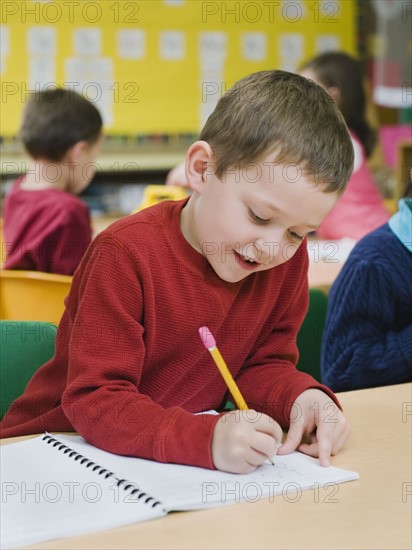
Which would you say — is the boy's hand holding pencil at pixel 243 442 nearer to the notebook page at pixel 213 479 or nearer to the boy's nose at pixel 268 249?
the notebook page at pixel 213 479

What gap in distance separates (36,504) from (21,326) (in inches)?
22.7

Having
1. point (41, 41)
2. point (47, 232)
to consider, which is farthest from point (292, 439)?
point (41, 41)

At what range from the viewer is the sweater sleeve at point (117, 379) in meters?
0.99

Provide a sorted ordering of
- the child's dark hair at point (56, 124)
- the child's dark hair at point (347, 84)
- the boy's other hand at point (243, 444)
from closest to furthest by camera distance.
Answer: the boy's other hand at point (243, 444)
the child's dark hair at point (56, 124)
the child's dark hair at point (347, 84)

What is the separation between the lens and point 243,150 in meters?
1.06

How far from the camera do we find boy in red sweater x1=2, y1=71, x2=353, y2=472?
1.02m

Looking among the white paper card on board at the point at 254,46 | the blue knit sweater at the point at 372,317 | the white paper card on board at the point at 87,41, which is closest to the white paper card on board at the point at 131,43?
the white paper card on board at the point at 87,41

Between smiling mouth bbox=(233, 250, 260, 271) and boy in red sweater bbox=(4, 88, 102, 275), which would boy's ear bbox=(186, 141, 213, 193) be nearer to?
smiling mouth bbox=(233, 250, 260, 271)

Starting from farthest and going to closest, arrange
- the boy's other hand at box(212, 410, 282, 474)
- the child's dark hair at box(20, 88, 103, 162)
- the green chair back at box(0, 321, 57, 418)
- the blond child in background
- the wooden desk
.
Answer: the blond child in background, the child's dark hair at box(20, 88, 103, 162), the green chair back at box(0, 321, 57, 418), the boy's other hand at box(212, 410, 282, 474), the wooden desk

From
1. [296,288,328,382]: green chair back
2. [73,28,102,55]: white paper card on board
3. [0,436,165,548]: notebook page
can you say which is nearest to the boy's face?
[0,436,165,548]: notebook page

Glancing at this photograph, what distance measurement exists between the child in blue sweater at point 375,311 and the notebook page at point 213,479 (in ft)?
1.81

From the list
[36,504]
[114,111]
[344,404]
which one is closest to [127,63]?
[114,111]

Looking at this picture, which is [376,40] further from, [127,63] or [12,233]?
[12,233]

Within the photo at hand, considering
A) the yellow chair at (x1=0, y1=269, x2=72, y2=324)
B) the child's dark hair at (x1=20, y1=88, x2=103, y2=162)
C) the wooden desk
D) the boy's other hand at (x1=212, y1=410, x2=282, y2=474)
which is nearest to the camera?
the wooden desk
